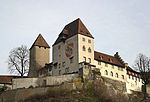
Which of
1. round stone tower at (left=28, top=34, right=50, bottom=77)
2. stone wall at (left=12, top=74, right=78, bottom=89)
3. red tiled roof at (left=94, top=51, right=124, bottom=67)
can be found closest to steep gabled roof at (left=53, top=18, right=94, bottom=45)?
red tiled roof at (left=94, top=51, right=124, bottom=67)

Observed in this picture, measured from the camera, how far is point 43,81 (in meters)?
59.1

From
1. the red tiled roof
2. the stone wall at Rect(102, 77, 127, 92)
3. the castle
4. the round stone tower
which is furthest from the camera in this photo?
the round stone tower

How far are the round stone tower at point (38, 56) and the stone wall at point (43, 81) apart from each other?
8645 millimetres

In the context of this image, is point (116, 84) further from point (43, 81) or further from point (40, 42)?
point (40, 42)

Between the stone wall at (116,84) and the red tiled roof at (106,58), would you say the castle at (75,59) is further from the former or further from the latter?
the stone wall at (116,84)

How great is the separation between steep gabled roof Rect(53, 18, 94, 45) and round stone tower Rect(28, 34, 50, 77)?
5.30m

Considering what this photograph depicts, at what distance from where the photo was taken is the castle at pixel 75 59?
6097 cm

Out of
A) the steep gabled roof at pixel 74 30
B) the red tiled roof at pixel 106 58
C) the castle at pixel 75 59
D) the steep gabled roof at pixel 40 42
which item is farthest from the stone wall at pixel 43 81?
the steep gabled roof at pixel 40 42

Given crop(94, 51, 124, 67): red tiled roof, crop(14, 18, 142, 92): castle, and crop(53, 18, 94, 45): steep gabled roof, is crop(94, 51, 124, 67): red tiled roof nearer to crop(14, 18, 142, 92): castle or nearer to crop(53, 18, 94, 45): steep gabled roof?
crop(14, 18, 142, 92): castle

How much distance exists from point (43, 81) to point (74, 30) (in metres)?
12.9

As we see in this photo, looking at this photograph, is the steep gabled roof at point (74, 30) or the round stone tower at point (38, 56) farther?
the round stone tower at point (38, 56)

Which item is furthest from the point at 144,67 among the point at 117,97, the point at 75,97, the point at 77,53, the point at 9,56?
the point at 9,56

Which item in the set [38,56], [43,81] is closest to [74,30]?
[38,56]

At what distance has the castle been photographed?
200 ft
